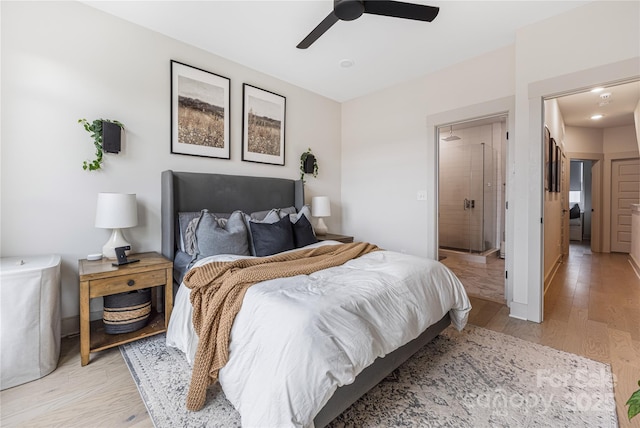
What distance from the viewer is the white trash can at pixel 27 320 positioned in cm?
166

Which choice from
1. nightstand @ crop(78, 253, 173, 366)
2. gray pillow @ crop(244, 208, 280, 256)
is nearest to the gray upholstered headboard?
gray pillow @ crop(244, 208, 280, 256)

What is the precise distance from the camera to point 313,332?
1165 mm

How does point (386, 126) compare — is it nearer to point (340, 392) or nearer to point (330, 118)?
point (330, 118)

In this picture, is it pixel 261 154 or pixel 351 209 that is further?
pixel 351 209

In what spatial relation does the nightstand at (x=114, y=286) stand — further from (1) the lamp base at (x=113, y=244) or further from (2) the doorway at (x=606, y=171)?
(2) the doorway at (x=606, y=171)

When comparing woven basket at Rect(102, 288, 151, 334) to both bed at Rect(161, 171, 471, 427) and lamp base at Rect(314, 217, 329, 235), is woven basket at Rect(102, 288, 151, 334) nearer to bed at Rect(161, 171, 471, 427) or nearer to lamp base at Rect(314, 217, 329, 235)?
bed at Rect(161, 171, 471, 427)

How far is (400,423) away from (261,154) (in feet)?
10.0

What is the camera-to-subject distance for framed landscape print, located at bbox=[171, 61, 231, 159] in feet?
9.24

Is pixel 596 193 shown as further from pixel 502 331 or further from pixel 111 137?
pixel 111 137

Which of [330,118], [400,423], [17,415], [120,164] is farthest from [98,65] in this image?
[400,423]

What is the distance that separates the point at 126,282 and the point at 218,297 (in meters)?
1.03

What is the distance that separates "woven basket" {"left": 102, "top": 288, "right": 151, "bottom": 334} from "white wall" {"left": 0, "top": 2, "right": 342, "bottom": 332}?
0.50m

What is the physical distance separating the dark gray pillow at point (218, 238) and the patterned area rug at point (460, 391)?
83 cm

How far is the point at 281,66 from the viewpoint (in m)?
3.37
